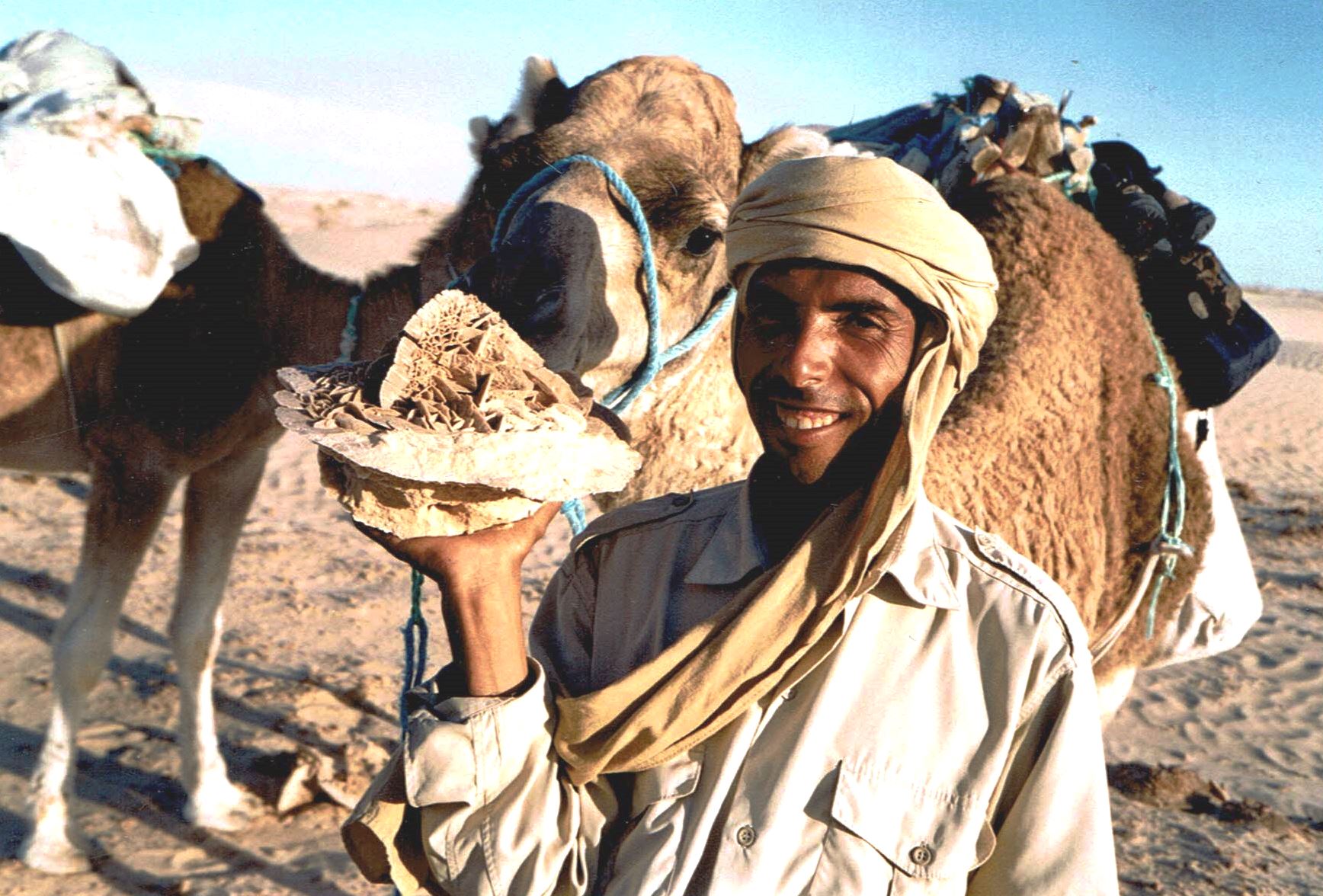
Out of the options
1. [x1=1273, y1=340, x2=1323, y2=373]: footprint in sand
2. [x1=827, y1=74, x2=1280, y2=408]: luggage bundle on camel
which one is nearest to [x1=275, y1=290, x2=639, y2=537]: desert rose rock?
[x1=827, y1=74, x2=1280, y2=408]: luggage bundle on camel

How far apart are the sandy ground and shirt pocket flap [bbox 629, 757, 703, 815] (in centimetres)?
275

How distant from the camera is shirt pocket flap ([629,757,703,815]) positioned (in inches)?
56.6

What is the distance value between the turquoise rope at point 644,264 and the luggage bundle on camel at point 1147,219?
121cm

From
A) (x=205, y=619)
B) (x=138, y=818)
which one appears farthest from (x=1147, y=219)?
(x=138, y=818)

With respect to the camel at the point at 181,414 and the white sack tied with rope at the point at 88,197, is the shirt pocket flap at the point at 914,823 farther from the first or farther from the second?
the white sack tied with rope at the point at 88,197

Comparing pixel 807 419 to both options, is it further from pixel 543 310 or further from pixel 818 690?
pixel 543 310

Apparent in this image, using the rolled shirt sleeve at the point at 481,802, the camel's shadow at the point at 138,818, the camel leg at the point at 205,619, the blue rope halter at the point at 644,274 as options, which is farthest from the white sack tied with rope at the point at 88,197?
the rolled shirt sleeve at the point at 481,802

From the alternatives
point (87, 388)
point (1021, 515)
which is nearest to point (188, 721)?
point (87, 388)

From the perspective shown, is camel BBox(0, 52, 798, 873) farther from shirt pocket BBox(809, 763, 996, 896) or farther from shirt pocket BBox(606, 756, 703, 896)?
shirt pocket BBox(809, 763, 996, 896)

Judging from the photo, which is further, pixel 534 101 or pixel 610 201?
pixel 534 101

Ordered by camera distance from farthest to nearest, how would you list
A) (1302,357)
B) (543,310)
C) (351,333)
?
(1302,357) < (351,333) < (543,310)

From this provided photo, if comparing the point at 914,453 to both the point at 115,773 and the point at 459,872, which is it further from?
the point at 115,773

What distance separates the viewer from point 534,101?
2.90 m

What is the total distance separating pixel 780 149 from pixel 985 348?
2.50 feet
